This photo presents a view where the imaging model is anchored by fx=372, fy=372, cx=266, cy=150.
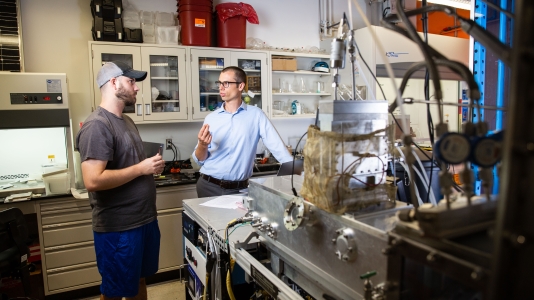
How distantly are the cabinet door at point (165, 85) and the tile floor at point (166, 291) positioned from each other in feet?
4.55

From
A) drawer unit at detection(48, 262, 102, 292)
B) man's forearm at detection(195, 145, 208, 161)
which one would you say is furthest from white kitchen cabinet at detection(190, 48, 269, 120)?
drawer unit at detection(48, 262, 102, 292)

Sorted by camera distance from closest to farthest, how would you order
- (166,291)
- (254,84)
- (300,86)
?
(166,291)
(254,84)
(300,86)

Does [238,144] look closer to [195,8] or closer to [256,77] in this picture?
[256,77]

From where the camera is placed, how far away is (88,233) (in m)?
2.80

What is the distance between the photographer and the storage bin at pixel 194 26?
3246mm

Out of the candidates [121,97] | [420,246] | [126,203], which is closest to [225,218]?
[126,203]

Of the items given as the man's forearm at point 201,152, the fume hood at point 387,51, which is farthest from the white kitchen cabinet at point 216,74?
the fume hood at point 387,51

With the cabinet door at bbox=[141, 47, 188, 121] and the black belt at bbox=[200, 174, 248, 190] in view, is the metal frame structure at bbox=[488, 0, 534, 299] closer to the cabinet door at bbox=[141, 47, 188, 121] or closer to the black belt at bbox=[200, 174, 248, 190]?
the black belt at bbox=[200, 174, 248, 190]

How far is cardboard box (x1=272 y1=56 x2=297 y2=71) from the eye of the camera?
12.2 feet

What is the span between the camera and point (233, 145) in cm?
270

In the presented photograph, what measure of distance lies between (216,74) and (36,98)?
4.82 feet

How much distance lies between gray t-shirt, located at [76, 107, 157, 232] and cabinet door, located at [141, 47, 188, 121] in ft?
3.94

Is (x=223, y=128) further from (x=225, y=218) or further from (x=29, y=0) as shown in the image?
(x=29, y=0)


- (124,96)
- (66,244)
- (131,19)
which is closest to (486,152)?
(124,96)
